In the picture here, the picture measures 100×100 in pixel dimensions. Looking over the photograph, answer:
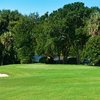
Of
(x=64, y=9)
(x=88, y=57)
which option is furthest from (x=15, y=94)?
(x=64, y=9)

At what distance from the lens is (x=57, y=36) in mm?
74125

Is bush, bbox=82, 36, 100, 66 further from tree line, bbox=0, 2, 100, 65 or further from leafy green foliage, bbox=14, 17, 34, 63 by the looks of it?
leafy green foliage, bbox=14, 17, 34, 63

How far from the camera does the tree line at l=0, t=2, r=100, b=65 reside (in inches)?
2852

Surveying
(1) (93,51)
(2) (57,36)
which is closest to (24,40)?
(2) (57,36)

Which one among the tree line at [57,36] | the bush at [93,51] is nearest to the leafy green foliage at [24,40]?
the tree line at [57,36]

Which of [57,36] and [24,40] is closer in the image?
[57,36]

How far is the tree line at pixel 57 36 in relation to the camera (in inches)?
2852

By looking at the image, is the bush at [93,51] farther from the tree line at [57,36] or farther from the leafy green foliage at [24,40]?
the leafy green foliage at [24,40]

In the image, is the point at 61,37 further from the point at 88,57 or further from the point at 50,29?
the point at 88,57

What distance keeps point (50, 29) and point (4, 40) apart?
529 inches

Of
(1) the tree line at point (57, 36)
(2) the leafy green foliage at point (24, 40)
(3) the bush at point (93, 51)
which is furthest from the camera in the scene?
(2) the leafy green foliage at point (24, 40)

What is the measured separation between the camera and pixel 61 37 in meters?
74.9

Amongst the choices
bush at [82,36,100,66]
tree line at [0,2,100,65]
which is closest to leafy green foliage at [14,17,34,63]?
tree line at [0,2,100,65]

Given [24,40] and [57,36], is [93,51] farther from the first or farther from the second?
[24,40]
